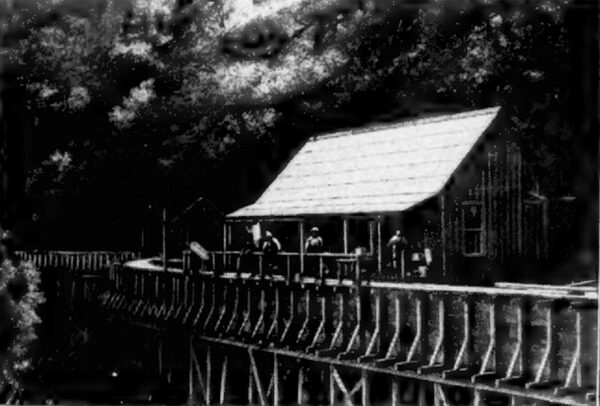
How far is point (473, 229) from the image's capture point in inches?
464

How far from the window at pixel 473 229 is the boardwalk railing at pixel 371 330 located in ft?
5.97

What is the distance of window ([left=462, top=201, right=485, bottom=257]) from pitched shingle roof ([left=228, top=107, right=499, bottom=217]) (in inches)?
35.0

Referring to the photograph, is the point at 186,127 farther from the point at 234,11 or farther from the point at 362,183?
the point at 362,183

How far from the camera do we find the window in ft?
38.5

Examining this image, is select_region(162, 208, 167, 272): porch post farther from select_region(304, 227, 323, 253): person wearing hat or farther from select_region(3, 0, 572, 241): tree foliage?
select_region(304, 227, 323, 253): person wearing hat

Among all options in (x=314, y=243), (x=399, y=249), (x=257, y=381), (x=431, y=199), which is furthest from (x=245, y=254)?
(x=431, y=199)

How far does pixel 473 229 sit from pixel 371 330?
2777mm

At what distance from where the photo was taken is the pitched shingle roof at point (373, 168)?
11164mm

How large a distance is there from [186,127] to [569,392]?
523 centimetres

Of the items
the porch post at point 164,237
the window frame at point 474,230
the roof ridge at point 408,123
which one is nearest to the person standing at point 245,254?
the porch post at point 164,237

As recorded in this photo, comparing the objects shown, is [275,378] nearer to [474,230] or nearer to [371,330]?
[371,330]

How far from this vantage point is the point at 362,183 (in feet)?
38.5

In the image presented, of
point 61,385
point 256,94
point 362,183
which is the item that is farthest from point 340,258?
point 61,385

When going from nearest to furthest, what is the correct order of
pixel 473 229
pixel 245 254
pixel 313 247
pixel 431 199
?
pixel 431 199 → pixel 245 254 → pixel 473 229 → pixel 313 247
